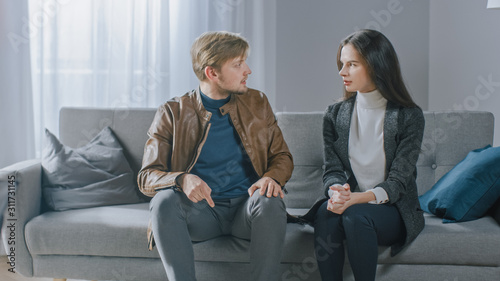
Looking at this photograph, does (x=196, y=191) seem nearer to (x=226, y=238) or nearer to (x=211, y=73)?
(x=226, y=238)

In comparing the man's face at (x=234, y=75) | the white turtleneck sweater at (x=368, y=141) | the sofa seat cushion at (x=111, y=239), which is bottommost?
the sofa seat cushion at (x=111, y=239)

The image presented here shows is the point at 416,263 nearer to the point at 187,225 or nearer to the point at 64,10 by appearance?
the point at 187,225

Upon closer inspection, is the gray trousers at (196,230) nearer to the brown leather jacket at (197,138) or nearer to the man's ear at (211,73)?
the brown leather jacket at (197,138)

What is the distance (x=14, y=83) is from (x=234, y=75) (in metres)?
1.49

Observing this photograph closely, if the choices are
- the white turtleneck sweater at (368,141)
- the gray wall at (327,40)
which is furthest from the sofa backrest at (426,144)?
the gray wall at (327,40)

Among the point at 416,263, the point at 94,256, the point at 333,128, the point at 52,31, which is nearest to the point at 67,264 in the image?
the point at 94,256

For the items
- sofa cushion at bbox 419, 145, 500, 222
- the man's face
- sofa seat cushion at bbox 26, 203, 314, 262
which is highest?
the man's face

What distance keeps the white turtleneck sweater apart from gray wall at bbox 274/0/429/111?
1149 mm

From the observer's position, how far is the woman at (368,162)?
172 cm

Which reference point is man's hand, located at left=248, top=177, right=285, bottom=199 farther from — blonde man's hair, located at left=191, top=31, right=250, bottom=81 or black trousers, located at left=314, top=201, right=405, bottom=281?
blonde man's hair, located at left=191, top=31, right=250, bottom=81

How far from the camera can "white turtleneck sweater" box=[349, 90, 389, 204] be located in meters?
1.89

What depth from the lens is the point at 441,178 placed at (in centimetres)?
212

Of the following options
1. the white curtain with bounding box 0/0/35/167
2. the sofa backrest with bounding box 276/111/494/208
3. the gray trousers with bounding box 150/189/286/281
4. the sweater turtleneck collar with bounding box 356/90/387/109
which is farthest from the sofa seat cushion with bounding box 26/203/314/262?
the white curtain with bounding box 0/0/35/167

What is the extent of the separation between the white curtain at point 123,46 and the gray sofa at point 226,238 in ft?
1.95
